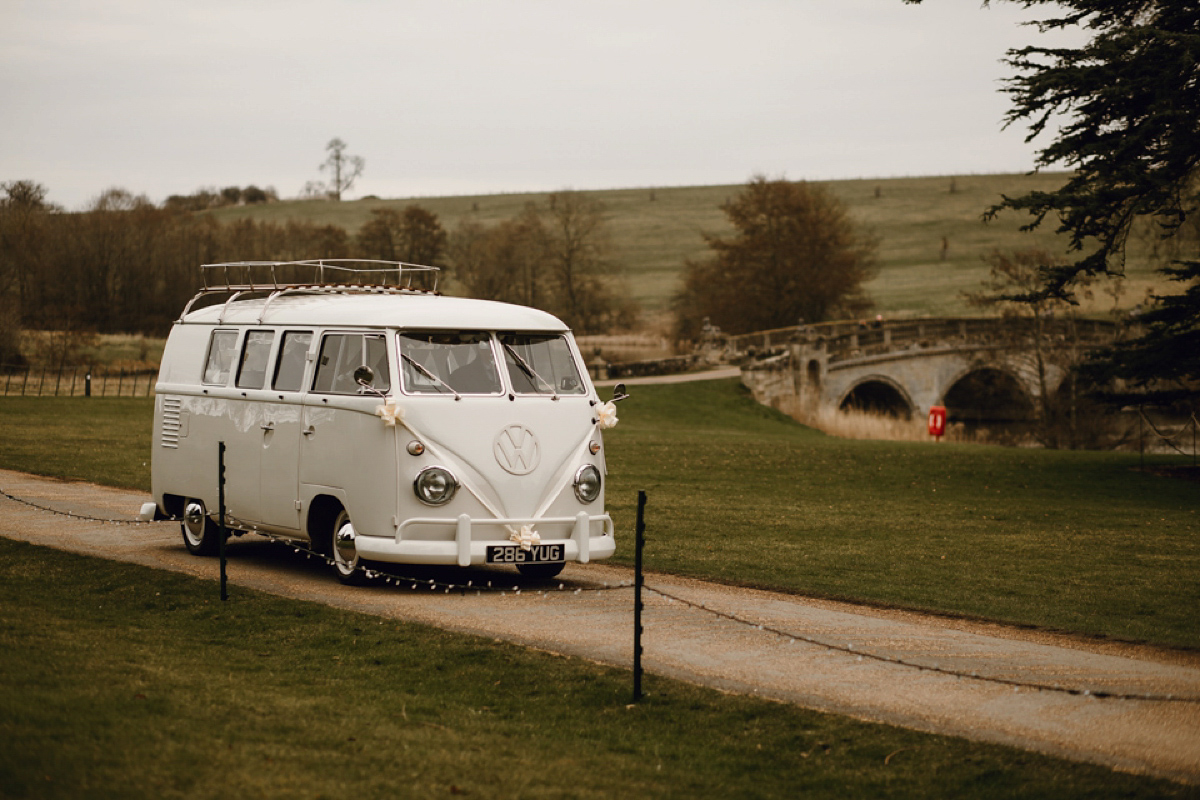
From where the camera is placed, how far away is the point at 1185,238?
134ft

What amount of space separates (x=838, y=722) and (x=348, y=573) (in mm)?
5569

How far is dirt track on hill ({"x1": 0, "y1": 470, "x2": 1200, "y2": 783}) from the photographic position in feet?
23.4

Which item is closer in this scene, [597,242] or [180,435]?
[180,435]

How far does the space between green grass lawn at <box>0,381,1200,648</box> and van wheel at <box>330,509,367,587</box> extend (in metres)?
3.24

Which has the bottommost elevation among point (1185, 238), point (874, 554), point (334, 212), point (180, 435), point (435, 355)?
point (874, 554)

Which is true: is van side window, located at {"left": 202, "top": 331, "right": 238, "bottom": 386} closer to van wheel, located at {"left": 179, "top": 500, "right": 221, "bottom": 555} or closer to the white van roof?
the white van roof

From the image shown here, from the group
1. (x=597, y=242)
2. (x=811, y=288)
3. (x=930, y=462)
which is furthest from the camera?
(x=597, y=242)

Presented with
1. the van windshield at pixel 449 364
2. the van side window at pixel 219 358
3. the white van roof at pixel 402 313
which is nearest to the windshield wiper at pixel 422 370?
the van windshield at pixel 449 364

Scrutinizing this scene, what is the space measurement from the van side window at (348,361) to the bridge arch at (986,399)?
53973 millimetres

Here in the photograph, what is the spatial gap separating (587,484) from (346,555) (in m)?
2.25

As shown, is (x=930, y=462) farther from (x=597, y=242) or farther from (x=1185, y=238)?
(x=597, y=242)

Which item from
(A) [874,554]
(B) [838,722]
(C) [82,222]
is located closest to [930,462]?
(A) [874,554]

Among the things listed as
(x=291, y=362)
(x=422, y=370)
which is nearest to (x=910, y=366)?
(x=291, y=362)

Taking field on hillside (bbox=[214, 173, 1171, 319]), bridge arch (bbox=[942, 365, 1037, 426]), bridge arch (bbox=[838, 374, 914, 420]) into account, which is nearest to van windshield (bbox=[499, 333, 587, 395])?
bridge arch (bbox=[838, 374, 914, 420])
